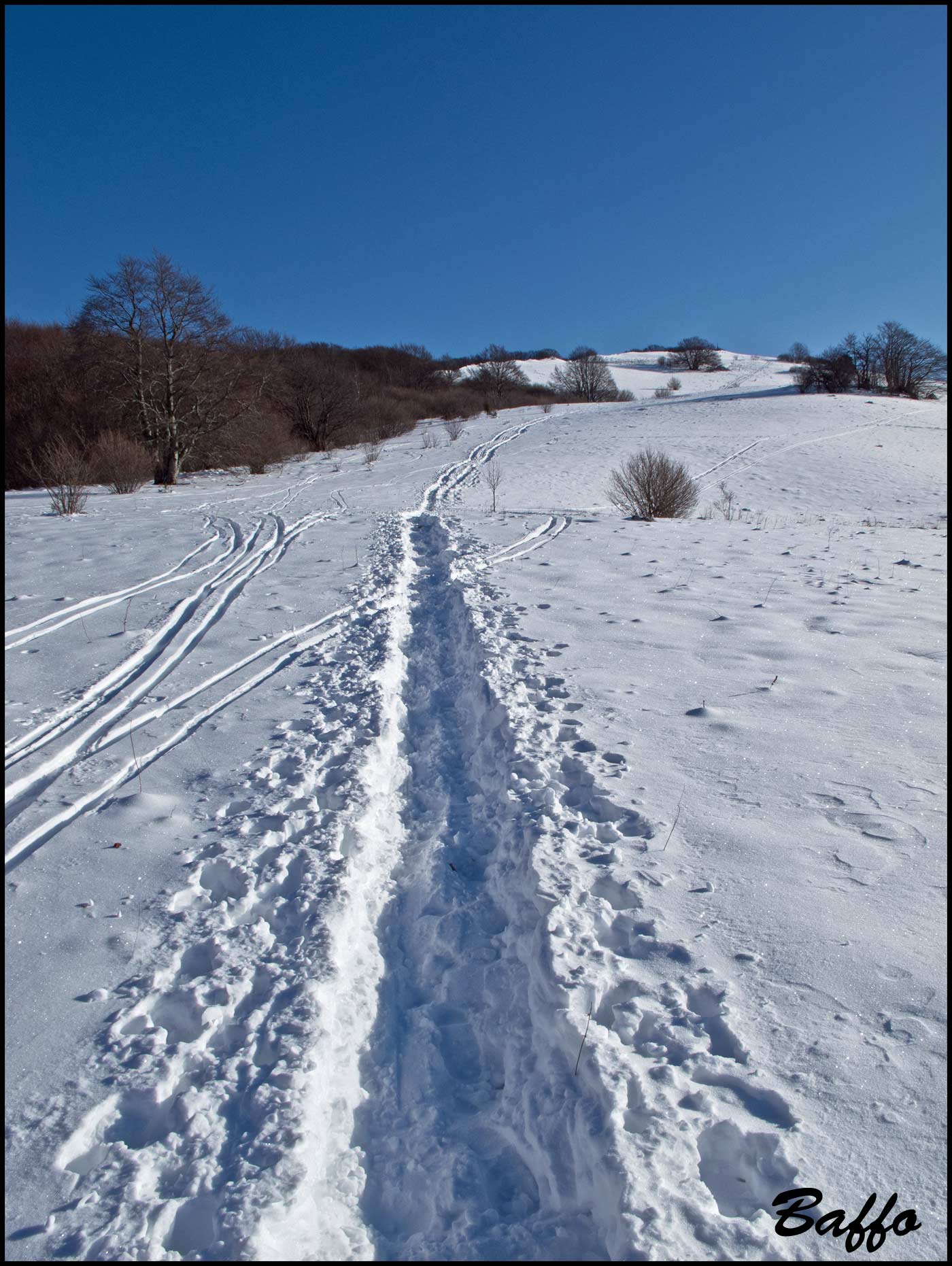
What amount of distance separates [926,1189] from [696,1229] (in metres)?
0.63

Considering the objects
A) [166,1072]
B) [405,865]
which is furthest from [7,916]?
[405,865]

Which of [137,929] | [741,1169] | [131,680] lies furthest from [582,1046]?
[131,680]

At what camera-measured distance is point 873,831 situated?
318 cm

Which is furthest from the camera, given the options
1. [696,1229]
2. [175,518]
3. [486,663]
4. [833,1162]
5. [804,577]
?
[175,518]

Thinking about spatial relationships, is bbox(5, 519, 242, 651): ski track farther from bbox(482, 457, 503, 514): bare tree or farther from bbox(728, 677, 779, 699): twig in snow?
bbox(482, 457, 503, 514): bare tree

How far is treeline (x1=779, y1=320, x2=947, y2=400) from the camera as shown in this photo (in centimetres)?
4222

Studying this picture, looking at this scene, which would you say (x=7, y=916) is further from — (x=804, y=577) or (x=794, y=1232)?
(x=804, y=577)

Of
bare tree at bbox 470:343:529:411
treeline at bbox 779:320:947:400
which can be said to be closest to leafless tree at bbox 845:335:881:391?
treeline at bbox 779:320:947:400

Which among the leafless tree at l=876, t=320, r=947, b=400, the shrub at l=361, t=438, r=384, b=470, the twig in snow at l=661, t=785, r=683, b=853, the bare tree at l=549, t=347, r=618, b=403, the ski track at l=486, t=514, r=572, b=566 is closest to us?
the twig in snow at l=661, t=785, r=683, b=853

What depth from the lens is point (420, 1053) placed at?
2273 millimetres

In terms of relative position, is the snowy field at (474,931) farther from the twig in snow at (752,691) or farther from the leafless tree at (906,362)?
the leafless tree at (906,362)

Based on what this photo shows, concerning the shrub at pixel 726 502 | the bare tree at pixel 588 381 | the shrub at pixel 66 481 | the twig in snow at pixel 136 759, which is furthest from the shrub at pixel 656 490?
the bare tree at pixel 588 381

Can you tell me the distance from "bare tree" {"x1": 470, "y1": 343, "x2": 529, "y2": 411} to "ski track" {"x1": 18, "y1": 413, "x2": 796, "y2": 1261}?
157 feet

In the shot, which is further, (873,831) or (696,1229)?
(873,831)
